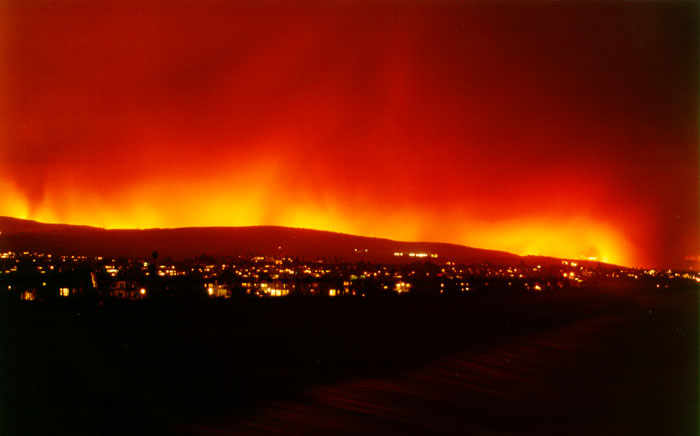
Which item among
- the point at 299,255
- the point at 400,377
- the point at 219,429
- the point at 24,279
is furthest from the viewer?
the point at 299,255

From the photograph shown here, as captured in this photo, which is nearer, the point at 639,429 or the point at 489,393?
the point at 639,429

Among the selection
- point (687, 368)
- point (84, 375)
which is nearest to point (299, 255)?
point (687, 368)

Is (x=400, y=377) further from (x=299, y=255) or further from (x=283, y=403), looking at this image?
(x=299, y=255)

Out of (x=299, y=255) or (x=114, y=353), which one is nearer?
(x=114, y=353)

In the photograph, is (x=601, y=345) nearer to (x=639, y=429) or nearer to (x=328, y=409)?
(x=639, y=429)

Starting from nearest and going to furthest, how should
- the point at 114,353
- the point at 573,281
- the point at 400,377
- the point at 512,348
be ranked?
the point at 114,353
the point at 400,377
the point at 512,348
the point at 573,281

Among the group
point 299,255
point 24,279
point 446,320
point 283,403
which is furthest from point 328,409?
point 299,255
